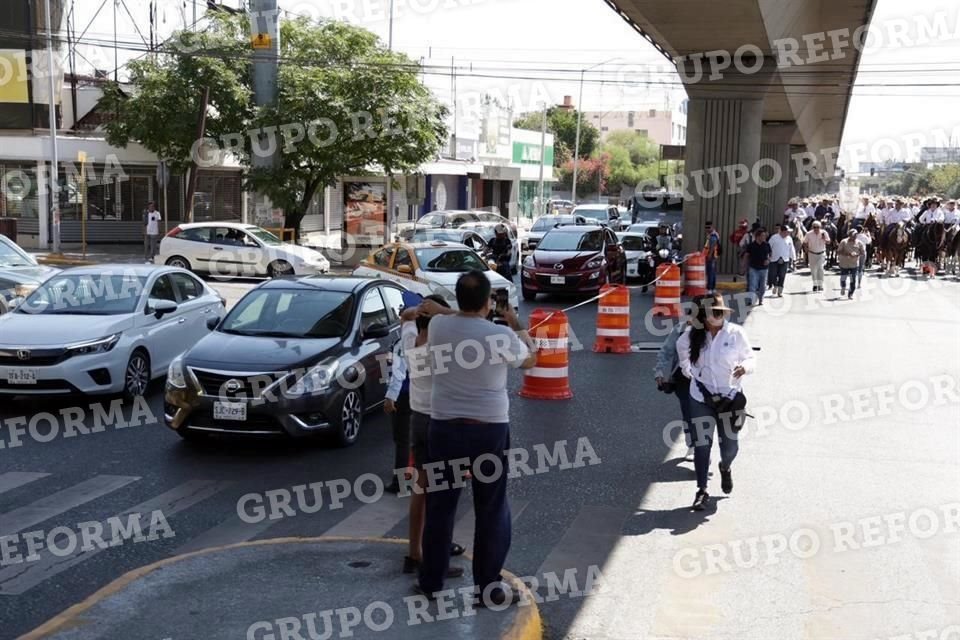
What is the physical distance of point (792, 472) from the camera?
10148 mm

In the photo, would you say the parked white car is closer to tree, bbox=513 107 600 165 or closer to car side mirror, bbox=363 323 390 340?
car side mirror, bbox=363 323 390 340

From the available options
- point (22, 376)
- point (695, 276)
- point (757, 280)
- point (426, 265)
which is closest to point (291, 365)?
point (22, 376)

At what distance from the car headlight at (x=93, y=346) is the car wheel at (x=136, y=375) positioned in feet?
1.12

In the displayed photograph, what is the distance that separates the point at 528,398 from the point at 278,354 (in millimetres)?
3984

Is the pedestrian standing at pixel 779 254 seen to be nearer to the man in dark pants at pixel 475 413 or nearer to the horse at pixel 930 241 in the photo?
the horse at pixel 930 241

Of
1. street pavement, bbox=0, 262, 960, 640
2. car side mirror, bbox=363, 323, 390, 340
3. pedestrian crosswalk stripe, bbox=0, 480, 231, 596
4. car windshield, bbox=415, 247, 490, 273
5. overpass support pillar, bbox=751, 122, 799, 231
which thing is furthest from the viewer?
overpass support pillar, bbox=751, 122, 799, 231

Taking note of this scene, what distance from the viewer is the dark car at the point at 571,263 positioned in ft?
80.7

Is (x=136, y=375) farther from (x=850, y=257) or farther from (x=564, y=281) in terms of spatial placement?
(x=850, y=257)

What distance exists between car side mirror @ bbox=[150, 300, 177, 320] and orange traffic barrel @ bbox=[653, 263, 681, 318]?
35.3 ft

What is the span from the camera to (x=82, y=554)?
7.51m

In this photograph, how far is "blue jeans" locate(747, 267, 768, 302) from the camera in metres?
24.4

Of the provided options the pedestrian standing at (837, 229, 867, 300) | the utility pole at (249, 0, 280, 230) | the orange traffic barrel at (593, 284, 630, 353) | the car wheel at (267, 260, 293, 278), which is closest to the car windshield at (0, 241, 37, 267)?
the orange traffic barrel at (593, 284, 630, 353)

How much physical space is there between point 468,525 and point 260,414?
2.70 m

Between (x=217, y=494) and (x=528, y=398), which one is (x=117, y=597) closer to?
(x=217, y=494)
